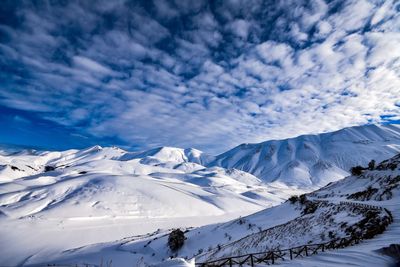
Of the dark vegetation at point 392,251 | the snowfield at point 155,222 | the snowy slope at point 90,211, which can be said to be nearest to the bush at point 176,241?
the snowfield at point 155,222

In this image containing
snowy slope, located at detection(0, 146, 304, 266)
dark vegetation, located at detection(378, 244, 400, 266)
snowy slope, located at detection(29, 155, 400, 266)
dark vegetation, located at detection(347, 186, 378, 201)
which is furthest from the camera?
snowy slope, located at detection(0, 146, 304, 266)

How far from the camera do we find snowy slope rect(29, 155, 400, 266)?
35.0 feet

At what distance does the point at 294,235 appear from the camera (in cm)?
1778

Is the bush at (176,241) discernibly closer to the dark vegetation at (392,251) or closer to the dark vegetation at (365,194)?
the dark vegetation at (365,194)

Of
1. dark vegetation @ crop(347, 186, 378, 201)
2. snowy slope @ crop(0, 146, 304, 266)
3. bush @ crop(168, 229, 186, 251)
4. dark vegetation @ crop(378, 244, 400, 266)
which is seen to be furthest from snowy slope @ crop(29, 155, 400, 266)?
snowy slope @ crop(0, 146, 304, 266)

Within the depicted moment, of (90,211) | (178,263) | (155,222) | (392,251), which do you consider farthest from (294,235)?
(90,211)

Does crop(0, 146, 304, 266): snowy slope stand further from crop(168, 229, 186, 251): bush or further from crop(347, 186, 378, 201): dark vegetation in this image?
crop(347, 186, 378, 201): dark vegetation

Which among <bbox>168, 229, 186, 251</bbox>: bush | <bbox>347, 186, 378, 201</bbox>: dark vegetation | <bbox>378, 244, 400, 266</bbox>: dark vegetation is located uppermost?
<bbox>347, 186, 378, 201</bbox>: dark vegetation

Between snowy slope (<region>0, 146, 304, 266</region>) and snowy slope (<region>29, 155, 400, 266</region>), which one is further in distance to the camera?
snowy slope (<region>0, 146, 304, 266</region>)

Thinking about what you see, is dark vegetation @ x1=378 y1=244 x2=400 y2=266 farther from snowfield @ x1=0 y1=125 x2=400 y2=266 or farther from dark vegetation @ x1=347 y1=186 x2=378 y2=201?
dark vegetation @ x1=347 y1=186 x2=378 y2=201

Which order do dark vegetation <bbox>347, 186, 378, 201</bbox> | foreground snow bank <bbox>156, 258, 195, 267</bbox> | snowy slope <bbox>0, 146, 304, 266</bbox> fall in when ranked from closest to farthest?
foreground snow bank <bbox>156, 258, 195, 267</bbox>
dark vegetation <bbox>347, 186, 378, 201</bbox>
snowy slope <bbox>0, 146, 304, 266</bbox>

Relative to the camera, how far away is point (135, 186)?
69.9 m

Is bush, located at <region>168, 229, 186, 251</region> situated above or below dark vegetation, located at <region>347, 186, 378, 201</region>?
below

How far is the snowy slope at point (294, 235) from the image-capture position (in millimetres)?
10664
